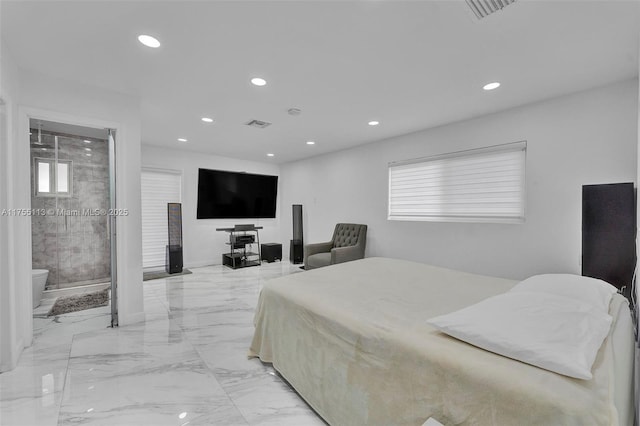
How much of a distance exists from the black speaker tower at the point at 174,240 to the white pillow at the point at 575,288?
5479mm

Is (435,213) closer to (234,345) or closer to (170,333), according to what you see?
(234,345)

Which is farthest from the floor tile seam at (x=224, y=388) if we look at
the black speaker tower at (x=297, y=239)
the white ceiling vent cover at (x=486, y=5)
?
the black speaker tower at (x=297, y=239)

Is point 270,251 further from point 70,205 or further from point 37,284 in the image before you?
point 37,284

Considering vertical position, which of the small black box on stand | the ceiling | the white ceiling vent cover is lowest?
the small black box on stand

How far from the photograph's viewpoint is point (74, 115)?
2.68m

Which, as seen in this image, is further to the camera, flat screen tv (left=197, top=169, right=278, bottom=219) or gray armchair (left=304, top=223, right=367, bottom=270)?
flat screen tv (left=197, top=169, right=278, bottom=219)

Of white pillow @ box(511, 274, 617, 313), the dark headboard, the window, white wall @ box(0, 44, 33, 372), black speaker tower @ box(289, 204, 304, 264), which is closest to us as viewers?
white pillow @ box(511, 274, 617, 313)

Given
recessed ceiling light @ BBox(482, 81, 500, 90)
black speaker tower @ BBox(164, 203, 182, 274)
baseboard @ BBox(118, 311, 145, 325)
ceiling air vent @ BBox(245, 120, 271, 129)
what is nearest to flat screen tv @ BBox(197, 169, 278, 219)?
black speaker tower @ BBox(164, 203, 182, 274)

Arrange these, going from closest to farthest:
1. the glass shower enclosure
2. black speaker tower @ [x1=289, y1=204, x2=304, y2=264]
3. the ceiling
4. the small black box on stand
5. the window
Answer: the ceiling < the window < the glass shower enclosure < black speaker tower @ [x1=289, y1=204, x2=304, y2=264] < the small black box on stand

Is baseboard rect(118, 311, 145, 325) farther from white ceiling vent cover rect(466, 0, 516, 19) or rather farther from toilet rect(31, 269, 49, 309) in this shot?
white ceiling vent cover rect(466, 0, 516, 19)

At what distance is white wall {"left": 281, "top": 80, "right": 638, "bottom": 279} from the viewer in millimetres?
2664

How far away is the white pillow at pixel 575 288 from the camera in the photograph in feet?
4.88

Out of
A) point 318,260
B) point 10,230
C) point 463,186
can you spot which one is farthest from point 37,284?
point 463,186

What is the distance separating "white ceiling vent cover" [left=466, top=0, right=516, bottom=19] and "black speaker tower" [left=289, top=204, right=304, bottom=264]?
5019mm
